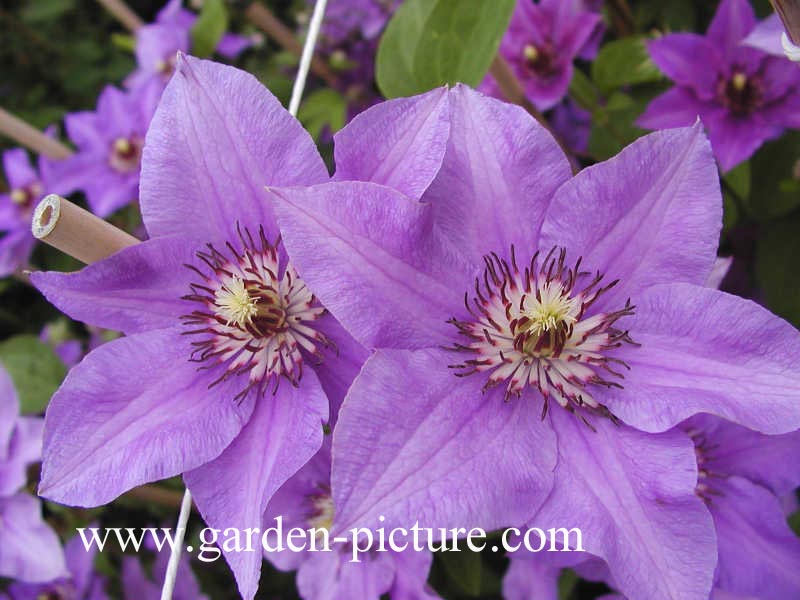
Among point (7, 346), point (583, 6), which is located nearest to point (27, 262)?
point (7, 346)

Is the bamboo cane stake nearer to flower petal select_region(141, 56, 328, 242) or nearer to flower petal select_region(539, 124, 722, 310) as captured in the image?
flower petal select_region(141, 56, 328, 242)

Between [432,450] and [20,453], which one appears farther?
[20,453]

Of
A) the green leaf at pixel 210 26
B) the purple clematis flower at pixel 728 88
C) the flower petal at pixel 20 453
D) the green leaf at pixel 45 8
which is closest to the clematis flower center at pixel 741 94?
the purple clematis flower at pixel 728 88

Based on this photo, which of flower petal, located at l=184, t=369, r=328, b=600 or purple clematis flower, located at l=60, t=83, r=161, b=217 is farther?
purple clematis flower, located at l=60, t=83, r=161, b=217

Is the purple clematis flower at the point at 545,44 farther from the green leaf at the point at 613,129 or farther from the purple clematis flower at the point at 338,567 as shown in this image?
the purple clematis flower at the point at 338,567

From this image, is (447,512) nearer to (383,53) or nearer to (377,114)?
(377,114)

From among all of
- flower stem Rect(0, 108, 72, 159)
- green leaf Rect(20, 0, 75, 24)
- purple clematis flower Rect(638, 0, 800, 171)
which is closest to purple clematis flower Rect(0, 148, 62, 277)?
flower stem Rect(0, 108, 72, 159)

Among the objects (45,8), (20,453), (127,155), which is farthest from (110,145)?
(45,8)

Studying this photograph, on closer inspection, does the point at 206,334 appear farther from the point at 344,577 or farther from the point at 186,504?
the point at 344,577
